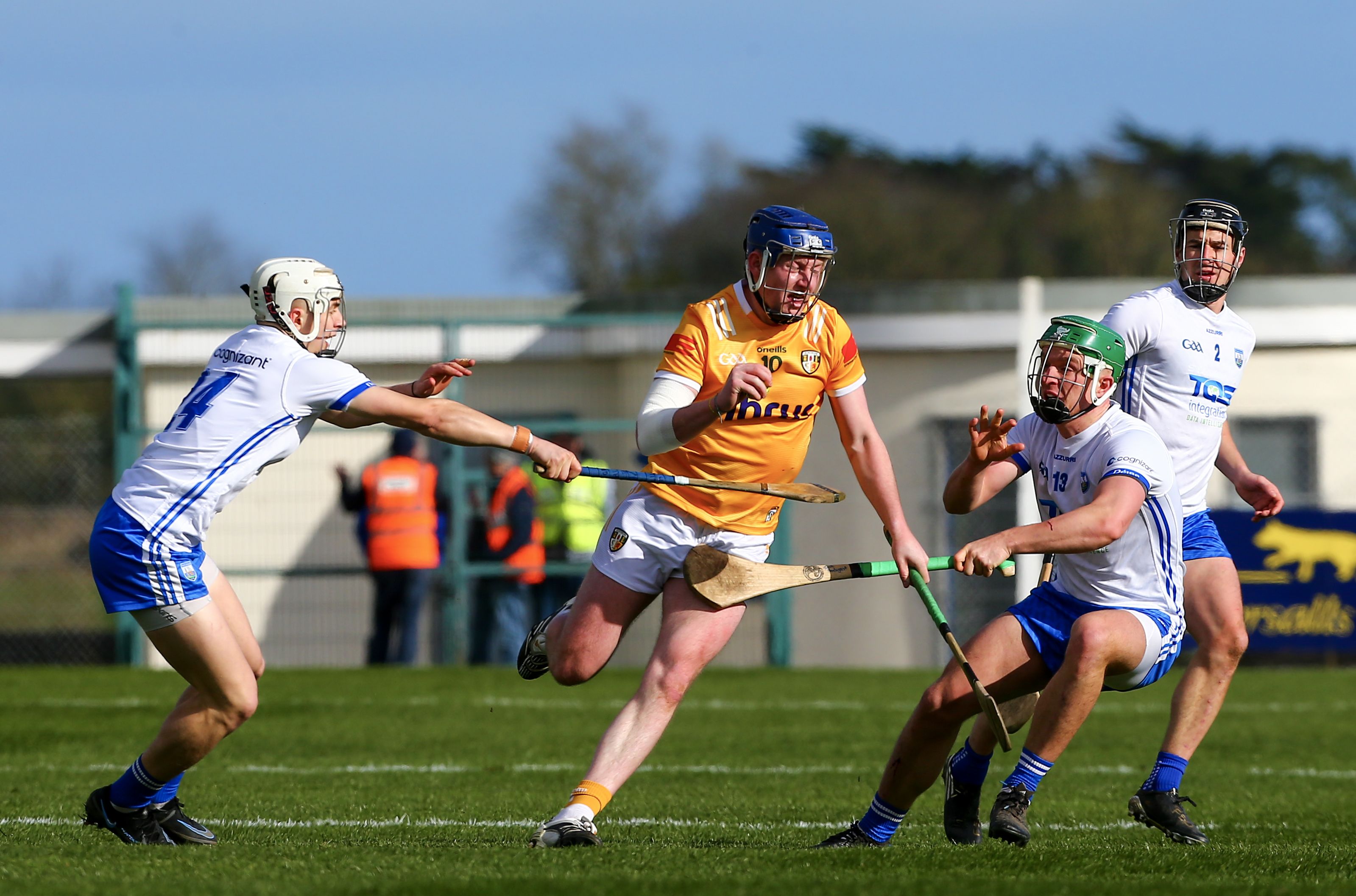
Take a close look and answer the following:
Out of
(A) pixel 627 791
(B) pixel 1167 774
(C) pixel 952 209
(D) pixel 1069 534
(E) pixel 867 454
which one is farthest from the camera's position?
(C) pixel 952 209

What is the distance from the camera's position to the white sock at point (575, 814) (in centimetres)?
538

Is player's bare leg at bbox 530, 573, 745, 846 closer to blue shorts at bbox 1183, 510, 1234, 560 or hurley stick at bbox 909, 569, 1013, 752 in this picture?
hurley stick at bbox 909, 569, 1013, 752

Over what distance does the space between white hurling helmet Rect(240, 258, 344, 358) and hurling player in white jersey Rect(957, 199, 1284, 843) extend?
2.85 metres

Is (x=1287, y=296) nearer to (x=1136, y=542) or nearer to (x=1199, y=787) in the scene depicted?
(x=1199, y=787)

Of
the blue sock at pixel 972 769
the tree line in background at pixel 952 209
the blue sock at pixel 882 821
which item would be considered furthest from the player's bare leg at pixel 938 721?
the tree line in background at pixel 952 209

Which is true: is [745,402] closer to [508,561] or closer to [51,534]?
[508,561]

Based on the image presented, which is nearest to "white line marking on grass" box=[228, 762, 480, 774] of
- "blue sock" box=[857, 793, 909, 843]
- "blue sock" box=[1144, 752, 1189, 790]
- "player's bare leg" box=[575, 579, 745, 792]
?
"player's bare leg" box=[575, 579, 745, 792]

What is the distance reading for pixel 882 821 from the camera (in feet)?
18.4

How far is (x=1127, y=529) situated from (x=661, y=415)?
5.15 feet

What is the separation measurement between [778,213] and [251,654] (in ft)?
7.64

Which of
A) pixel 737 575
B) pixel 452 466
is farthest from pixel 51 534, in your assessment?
pixel 737 575

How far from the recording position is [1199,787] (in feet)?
26.0

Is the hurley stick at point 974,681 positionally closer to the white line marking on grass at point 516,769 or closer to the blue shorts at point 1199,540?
the blue shorts at point 1199,540

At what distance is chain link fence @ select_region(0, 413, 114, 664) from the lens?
1623cm
